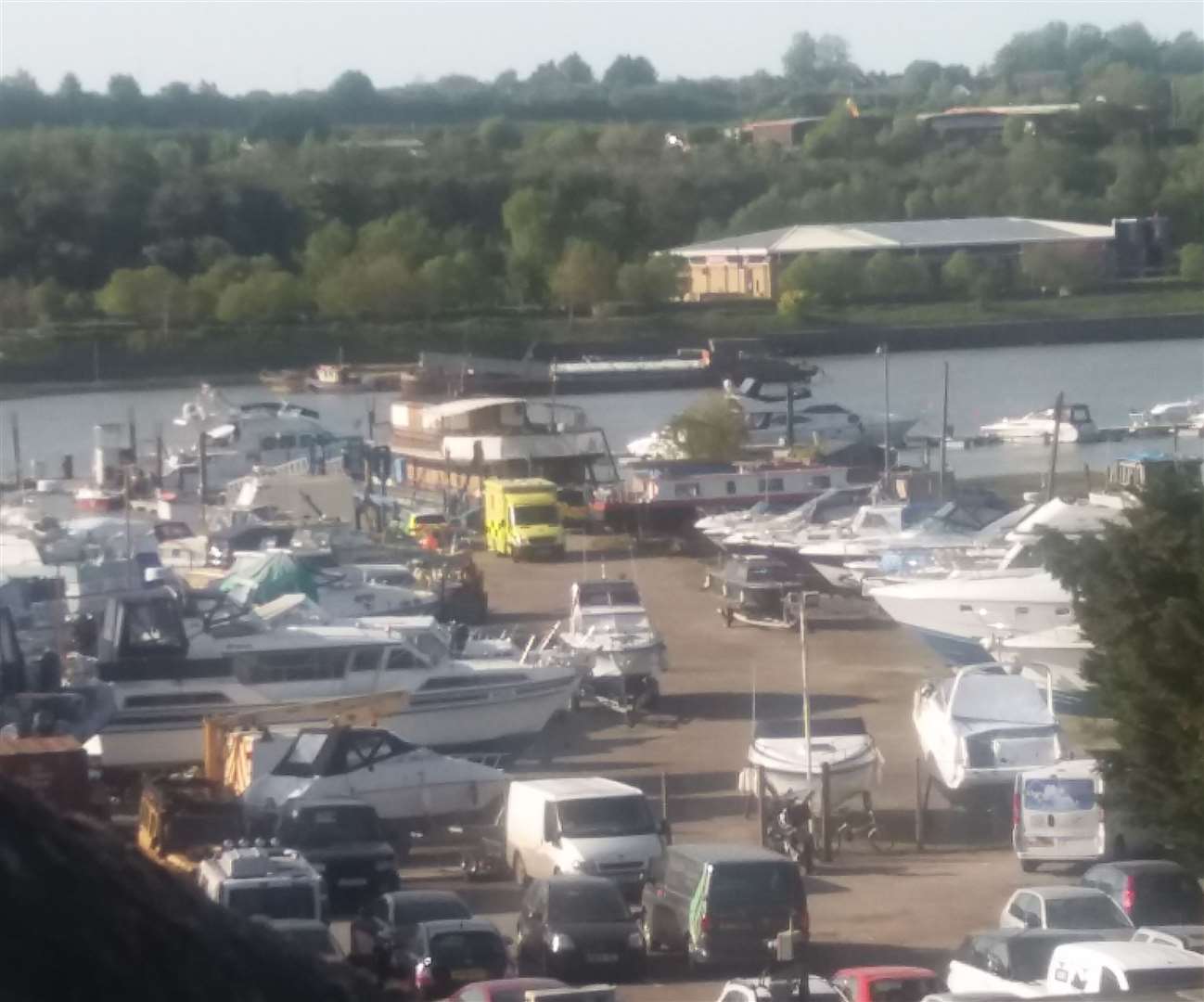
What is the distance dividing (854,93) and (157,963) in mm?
83014

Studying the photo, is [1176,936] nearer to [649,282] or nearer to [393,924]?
[393,924]

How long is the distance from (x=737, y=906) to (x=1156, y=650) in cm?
122

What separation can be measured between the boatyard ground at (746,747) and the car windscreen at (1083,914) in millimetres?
355

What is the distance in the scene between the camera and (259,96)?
7019cm

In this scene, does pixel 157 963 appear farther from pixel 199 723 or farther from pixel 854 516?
pixel 854 516

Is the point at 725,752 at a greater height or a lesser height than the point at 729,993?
lesser

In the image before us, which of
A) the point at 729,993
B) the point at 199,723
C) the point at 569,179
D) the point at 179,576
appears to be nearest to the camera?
the point at 729,993

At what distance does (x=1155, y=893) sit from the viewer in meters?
5.43

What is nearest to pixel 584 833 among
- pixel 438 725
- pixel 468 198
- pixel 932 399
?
pixel 438 725

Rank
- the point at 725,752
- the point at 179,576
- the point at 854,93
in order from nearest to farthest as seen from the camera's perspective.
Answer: the point at 725,752 → the point at 179,576 → the point at 854,93

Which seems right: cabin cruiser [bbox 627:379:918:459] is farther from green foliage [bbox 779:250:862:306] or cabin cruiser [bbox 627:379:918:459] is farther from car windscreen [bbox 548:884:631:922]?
green foliage [bbox 779:250:862:306]

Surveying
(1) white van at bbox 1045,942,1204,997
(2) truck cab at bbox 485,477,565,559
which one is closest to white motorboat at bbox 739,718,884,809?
(1) white van at bbox 1045,942,1204,997

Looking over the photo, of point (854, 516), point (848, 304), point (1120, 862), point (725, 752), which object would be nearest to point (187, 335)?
point (848, 304)

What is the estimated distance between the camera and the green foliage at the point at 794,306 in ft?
125
